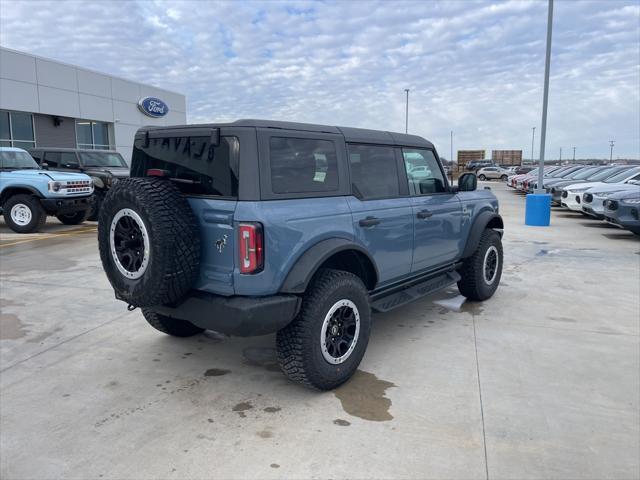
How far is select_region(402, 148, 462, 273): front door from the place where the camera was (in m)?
4.56

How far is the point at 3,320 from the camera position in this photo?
16.5ft

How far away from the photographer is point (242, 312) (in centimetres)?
305

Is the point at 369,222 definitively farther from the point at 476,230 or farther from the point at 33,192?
the point at 33,192

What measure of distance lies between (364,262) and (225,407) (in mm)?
1510

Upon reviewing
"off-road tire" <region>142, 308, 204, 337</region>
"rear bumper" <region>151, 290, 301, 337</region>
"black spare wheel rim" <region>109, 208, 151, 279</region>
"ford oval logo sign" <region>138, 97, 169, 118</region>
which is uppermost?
"ford oval logo sign" <region>138, 97, 169, 118</region>

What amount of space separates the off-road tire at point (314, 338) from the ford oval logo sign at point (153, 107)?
28.2 meters

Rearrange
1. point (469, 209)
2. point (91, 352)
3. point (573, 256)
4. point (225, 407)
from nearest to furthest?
point (225, 407) → point (91, 352) → point (469, 209) → point (573, 256)

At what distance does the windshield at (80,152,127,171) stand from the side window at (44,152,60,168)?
1.96ft

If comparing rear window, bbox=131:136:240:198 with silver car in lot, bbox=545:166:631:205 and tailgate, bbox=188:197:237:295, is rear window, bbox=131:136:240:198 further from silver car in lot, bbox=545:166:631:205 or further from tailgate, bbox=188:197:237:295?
silver car in lot, bbox=545:166:631:205

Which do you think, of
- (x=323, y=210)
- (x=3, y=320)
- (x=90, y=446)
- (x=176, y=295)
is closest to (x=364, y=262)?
(x=323, y=210)

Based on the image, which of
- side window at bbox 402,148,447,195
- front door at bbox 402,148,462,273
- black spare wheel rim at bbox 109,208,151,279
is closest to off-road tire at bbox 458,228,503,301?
front door at bbox 402,148,462,273

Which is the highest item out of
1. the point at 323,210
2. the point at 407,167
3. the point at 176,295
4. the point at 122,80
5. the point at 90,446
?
the point at 122,80

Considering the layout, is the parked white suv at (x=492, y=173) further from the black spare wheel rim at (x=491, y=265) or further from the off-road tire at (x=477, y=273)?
the off-road tire at (x=477, y=273)

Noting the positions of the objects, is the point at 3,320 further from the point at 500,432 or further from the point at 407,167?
the point at 500,432
